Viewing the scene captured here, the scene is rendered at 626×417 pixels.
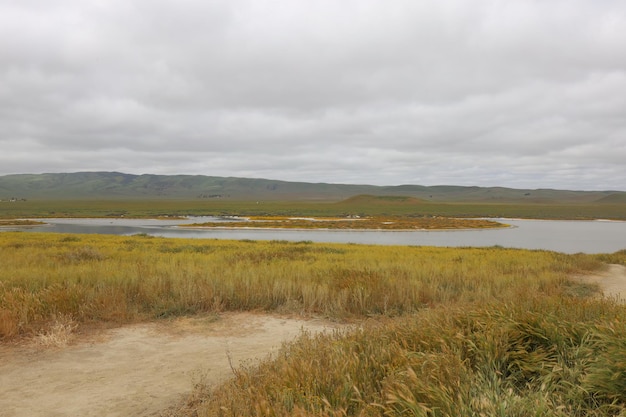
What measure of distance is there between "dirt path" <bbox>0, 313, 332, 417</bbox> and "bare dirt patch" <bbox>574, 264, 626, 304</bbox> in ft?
29.4

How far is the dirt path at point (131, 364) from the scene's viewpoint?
13.9ft

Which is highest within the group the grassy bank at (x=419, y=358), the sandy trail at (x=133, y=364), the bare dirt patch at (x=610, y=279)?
the grassy bank at (x=419, y=358)

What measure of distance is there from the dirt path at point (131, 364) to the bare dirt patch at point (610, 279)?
29.4 ft

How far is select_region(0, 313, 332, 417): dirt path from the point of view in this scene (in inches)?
167

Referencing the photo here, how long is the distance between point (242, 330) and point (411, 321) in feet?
10.7

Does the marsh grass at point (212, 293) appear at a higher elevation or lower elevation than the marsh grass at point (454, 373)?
lower

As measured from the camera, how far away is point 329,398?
330cm

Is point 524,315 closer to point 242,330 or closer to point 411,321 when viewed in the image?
point 411,321

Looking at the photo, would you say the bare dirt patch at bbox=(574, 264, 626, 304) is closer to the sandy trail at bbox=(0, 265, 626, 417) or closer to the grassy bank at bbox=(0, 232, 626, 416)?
the grassy bank at bbox=(0, 232, 626, 416)

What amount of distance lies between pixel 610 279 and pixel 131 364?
14913 millimetres

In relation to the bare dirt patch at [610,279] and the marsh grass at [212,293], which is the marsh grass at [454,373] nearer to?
the marsh grass at [212,293]

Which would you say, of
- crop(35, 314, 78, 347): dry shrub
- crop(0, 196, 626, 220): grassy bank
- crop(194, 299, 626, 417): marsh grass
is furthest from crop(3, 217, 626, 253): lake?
crop(0, 196, 626, 220): grassy bank

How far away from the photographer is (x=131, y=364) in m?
5.42

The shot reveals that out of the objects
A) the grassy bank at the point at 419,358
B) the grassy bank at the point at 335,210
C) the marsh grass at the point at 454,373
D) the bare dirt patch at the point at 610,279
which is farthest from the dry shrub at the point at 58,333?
the grassy bank at the point at 335,210
